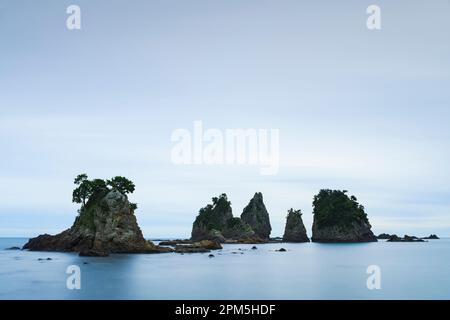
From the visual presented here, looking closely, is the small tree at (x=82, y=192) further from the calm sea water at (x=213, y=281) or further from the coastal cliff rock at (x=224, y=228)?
the coastal cliff rock at (x=224, y=228)

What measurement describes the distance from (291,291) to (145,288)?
17010mm

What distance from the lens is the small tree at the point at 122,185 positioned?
10206 cm

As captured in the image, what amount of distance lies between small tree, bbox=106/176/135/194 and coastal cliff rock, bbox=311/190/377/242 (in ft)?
356

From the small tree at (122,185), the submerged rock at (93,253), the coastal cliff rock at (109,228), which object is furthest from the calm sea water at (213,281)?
the small tree at (122,185)

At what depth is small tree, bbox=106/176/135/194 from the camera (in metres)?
102

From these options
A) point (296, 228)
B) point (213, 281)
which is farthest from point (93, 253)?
point (296, 228)

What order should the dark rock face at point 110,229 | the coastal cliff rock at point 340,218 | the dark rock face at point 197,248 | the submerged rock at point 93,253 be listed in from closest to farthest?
the submerged rock at point 93,253 → the dark rock face at point 110,229 → the dark rock face at point 197,248 → the coastal cliff rock at point 340,218

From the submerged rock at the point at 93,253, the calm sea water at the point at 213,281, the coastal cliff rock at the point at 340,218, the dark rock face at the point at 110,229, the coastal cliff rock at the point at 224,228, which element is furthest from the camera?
the coastal cliff rock at the point at 224,228

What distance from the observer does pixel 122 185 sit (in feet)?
336

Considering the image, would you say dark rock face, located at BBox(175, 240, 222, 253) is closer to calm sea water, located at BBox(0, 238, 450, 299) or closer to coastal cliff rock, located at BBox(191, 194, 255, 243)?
calm sea water, located at BBox(0, 238, 450, 299)

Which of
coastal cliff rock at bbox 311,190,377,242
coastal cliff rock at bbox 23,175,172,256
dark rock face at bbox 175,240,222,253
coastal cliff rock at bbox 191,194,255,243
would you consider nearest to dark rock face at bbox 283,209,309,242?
coastal cliff rock at bbox 311,190,377,242

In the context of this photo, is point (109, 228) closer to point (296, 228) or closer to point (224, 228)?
point (224, 228)
